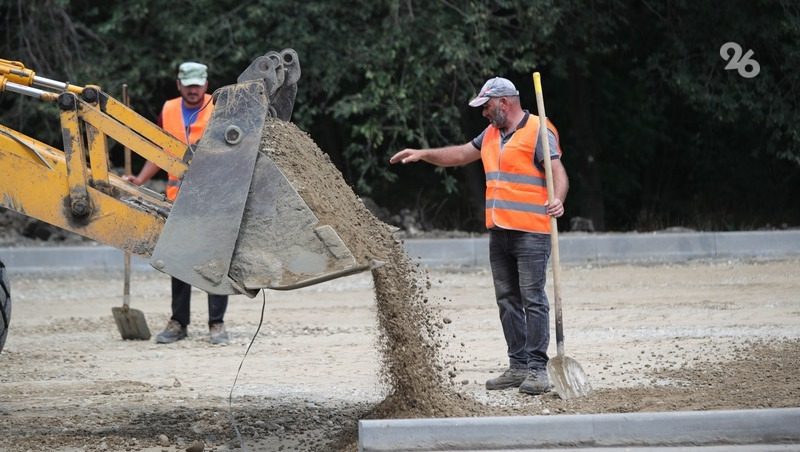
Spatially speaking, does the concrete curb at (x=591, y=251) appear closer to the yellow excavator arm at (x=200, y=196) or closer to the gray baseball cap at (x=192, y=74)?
the gray baseball cap at (x=192, y=74)

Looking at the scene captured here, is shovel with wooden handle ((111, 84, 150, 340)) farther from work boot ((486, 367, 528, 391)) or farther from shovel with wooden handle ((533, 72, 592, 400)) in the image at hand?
shovel with wooden handle ((533, 72, 592, 400))

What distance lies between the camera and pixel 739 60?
1647 centimetres

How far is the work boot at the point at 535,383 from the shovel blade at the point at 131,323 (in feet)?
12.6

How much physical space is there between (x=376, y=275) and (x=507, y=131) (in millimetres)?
1528

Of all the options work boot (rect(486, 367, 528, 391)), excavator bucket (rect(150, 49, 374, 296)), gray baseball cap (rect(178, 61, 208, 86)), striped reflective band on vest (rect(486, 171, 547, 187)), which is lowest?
work boot (rect(486, 367, 528, 391))

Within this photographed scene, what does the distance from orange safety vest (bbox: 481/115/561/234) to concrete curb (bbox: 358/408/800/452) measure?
72.4 inches

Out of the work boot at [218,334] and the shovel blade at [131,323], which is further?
the shovel blade at [131,323]

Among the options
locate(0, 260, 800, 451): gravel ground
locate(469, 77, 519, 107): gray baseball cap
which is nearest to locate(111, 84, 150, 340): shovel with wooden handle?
locate(0, 260, 800, 451): gravel ground

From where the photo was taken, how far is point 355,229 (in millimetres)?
6027

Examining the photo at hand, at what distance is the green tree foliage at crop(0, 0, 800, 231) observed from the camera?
15578 millimetres

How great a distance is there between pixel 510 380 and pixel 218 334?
2987 millimetres

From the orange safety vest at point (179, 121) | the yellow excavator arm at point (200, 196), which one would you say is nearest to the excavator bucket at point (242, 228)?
the yellow excavator arm at point (200, 196)

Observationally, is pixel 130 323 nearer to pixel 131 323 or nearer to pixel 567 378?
pixel 131 323

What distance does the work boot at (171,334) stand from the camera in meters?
9.88
